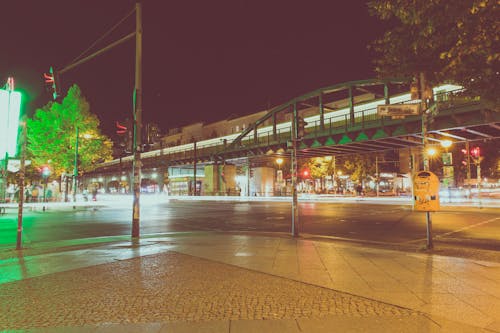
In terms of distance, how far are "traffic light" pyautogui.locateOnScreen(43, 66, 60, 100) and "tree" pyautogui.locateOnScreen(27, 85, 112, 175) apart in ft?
84.2

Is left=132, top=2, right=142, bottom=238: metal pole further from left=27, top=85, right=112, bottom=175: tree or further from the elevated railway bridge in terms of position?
left=27, top=85, right=112, bottom=175: tree

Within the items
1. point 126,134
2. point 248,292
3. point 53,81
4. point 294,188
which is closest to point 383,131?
point 294,188

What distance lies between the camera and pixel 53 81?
11.7 m

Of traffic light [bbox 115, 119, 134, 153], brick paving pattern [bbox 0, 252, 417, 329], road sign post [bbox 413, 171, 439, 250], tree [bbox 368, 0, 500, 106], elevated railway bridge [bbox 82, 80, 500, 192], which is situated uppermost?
elevated railway bridge [bbox 82, 80, 500, 192]

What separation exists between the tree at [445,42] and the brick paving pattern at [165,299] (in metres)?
5.76

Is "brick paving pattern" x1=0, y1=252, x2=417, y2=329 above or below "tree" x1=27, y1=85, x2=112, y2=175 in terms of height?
below

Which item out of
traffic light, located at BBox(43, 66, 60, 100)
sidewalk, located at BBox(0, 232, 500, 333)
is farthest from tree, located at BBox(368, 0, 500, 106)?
traffic light, located at BBox(43, 66, 60, 100)

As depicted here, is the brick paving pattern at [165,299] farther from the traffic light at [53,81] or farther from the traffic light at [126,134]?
the traffic light at [53,81]

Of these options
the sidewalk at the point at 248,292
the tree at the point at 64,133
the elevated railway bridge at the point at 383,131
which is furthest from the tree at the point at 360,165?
the sidewalk at the point at 248,292

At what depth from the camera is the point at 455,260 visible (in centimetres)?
759

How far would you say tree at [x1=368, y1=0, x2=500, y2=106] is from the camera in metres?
Answer: 7.02

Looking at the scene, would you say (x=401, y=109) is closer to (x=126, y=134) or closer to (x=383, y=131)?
(x=126, y=134)

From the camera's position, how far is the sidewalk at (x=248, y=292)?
4215 millimetres

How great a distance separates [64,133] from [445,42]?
37.3 m
